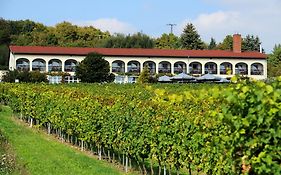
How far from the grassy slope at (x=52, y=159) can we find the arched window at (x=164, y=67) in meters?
57.8

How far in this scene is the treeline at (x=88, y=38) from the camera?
99.9 metres

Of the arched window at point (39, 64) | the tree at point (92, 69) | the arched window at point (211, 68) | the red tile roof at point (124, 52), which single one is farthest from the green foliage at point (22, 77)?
the arched window at point (211, 68)

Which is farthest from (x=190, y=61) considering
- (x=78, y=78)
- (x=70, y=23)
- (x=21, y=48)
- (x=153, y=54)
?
(x=70, y=23)

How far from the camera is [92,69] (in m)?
Result: 66.8

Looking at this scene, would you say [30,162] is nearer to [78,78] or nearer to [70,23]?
[78,78]

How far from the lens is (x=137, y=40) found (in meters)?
102

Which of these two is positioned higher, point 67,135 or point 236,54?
point 236,54

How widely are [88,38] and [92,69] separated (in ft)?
142

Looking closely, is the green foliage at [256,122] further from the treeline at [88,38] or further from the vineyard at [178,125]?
the treeline at [88,38]

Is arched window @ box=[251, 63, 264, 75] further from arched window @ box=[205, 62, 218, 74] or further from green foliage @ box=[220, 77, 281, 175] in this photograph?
green foliage @ box=[220, 77, 281, 175]

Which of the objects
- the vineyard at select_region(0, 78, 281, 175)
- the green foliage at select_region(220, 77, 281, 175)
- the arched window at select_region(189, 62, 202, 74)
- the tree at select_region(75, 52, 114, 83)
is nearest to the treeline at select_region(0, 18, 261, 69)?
the arched window at select_region(189, 62, 202, 74)

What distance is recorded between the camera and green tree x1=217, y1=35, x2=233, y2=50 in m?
106

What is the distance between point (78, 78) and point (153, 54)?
13989mm

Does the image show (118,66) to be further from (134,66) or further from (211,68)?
(211,68)
